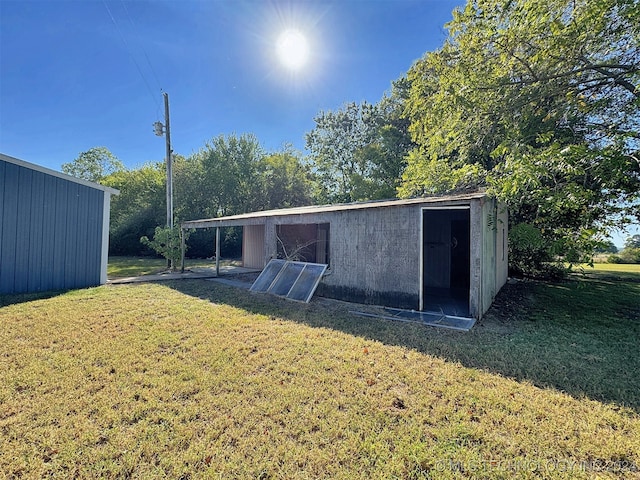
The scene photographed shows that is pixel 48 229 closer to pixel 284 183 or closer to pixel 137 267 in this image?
pixel 137 267

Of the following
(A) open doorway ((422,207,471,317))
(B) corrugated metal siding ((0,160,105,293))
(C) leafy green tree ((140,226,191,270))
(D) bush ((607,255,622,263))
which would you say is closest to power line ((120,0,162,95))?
(B) corrugated metal siding ((0,160,105,293))

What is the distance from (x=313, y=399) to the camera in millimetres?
2570

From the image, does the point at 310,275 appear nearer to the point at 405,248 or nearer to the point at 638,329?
the point at 405,248

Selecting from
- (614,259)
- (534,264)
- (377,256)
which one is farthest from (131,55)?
(614,259)

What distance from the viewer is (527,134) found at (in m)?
6.47

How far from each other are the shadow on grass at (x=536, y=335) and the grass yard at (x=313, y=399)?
1.3 inches

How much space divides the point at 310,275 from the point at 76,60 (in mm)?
10931

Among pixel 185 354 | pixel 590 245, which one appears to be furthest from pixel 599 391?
pixel 185 354

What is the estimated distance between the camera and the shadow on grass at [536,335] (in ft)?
9.92

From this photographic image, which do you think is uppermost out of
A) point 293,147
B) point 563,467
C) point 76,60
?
point 293,147

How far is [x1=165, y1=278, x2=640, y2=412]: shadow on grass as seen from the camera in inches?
119

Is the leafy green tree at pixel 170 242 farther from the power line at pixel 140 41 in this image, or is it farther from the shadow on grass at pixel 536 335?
the power line at pixel 140 41

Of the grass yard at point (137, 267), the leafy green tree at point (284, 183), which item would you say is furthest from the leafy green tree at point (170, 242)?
the leafy green tree at point (284, 183)

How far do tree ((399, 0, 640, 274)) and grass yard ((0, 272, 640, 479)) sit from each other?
2309 millimetres
